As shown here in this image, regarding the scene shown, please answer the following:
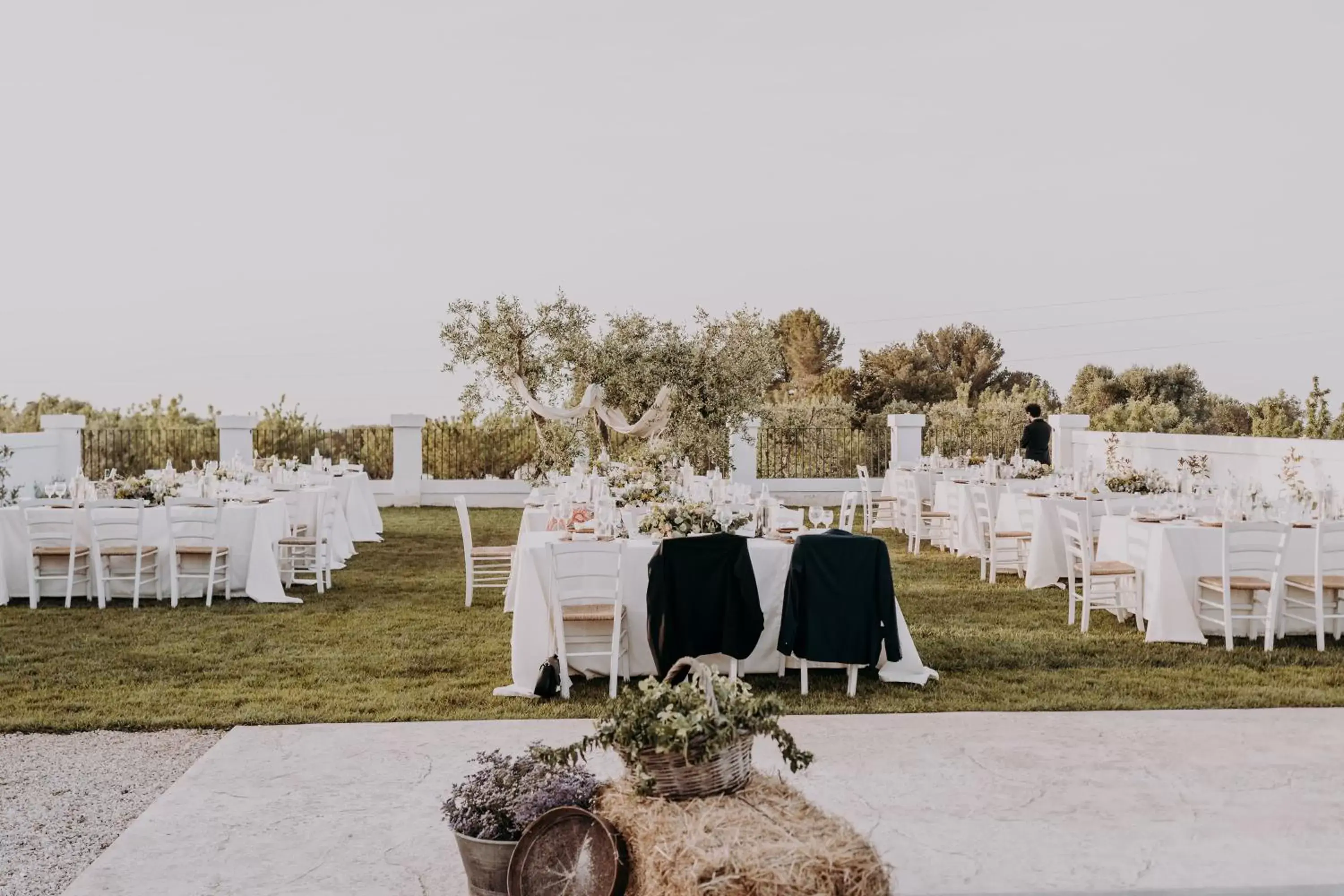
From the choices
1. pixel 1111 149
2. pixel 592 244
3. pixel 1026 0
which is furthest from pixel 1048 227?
pixel 592 244

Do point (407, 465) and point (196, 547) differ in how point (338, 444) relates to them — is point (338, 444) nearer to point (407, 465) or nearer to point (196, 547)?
point (407, 465)

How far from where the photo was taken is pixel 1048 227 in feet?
68.9

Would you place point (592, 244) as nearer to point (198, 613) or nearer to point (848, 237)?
point (848, 237)

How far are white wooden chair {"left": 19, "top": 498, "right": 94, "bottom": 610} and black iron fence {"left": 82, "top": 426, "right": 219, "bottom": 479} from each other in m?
9.30

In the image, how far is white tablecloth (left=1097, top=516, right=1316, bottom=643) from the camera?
309 inches

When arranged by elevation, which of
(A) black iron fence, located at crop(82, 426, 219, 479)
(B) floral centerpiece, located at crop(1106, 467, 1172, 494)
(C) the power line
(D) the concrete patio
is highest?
(C) the power line

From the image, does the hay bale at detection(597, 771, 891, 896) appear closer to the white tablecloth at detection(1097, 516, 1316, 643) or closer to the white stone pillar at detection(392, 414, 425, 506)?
the white tablecloth at detection(1097, 516, 1316, 643)

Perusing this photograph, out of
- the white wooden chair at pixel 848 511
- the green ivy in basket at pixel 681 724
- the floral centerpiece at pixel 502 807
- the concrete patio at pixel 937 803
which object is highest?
the white wooden chair at pixel 848 511

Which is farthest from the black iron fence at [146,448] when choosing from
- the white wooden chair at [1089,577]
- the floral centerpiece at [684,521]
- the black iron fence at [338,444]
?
the white wooden chair at [1089,577]

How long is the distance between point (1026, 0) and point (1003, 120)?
2.79 metres

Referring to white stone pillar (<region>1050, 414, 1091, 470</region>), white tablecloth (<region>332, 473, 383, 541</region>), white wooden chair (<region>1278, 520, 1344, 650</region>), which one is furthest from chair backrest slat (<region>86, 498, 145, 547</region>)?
white stone pillar (<region>1050, 414, 1091, 470</region>)

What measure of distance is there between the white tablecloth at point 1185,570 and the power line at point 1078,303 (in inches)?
688

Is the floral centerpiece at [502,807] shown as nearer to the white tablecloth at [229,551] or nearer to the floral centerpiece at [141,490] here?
the white tablecloth at [229,551]

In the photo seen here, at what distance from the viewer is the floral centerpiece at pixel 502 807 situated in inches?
131
